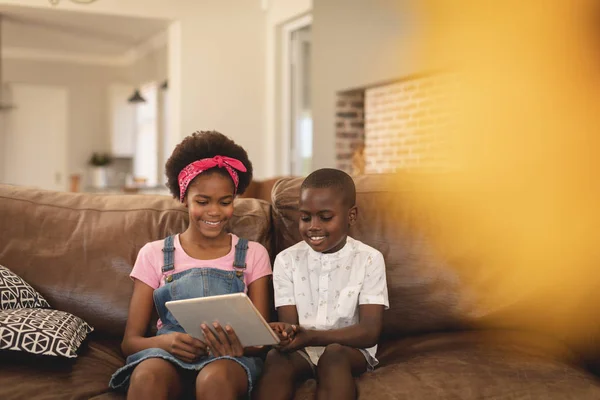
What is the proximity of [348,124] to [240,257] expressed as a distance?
13.8ft

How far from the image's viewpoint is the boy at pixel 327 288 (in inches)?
72.4

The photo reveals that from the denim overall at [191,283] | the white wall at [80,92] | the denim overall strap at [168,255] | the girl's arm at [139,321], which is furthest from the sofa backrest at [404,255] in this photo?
the white wall at [80,92]

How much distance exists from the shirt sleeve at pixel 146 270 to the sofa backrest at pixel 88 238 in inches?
5.5

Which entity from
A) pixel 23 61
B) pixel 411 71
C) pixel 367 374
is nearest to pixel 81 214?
pixel 367 374

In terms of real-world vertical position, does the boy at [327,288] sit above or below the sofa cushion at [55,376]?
above

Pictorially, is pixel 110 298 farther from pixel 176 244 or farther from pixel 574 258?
pixel 574 258

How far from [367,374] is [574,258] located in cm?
73

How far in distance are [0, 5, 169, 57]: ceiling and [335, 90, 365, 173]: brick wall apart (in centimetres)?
243

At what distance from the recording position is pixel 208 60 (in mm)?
7402

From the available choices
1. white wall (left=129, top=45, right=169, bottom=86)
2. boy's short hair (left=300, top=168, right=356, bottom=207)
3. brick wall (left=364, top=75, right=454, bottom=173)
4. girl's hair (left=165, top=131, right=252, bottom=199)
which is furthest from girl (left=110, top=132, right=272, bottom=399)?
white wall (left=129, top=45, right=169, bottom=86)

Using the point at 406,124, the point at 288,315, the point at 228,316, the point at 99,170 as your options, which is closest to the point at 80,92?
the point at 99,170

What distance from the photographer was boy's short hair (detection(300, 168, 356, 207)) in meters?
1.97

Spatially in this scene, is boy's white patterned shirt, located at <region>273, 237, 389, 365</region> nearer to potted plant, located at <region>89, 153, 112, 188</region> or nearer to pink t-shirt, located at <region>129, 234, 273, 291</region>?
pink t-shirt, located at <region>129, 234, 273, 291</region>

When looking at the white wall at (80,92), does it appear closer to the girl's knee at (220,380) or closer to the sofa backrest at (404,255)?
the sofa backrest at (404,255)
